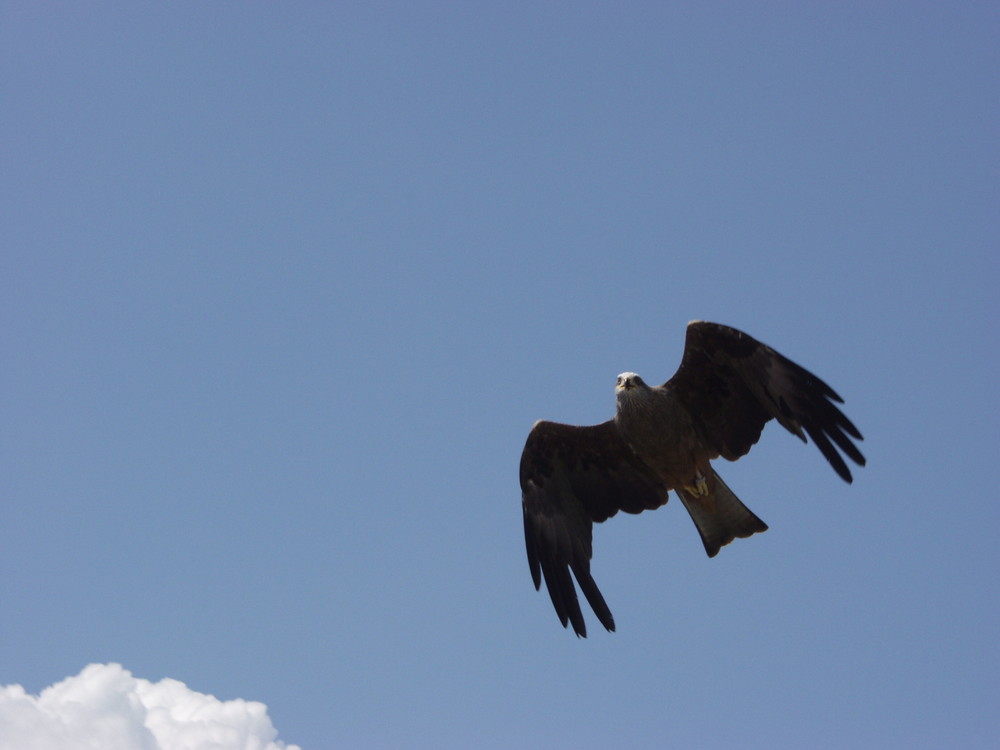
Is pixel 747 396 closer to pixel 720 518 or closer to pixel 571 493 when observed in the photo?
pixel 720 518

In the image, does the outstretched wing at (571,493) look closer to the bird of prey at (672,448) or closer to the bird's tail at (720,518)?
the bird of prey at (672,448)

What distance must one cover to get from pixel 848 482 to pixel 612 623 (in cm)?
321

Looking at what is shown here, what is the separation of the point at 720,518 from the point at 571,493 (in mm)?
1914

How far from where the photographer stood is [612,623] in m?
12.4

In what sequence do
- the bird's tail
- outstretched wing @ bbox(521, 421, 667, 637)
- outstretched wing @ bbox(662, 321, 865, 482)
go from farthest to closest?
outstretched wing @ bbox(521, 421, 667, 637) → the bird's tail → outstretched wing @ bbox(662, 321, 865, 482)

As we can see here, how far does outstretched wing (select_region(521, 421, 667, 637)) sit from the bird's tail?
55 centimetres

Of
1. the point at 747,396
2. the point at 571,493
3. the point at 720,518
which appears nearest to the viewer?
the point at 747,396

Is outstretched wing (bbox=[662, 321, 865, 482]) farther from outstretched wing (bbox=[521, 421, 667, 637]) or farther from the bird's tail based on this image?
outstretched wing (bbox=[521, 421, 667, 637])

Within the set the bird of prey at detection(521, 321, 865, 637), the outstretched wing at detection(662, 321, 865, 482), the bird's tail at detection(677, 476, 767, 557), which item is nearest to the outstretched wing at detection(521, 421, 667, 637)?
the bird of prey at detection(521, 321, 865, 637)

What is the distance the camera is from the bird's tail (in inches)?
492

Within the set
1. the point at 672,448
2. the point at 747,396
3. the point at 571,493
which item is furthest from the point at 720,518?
the point at 571,493

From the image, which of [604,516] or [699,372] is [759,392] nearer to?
[699,372]

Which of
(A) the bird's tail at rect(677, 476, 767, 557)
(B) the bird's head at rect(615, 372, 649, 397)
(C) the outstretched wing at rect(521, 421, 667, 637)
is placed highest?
(B) the bird's head at rect(615, 372, 649, 397)

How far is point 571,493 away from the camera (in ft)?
44.2
